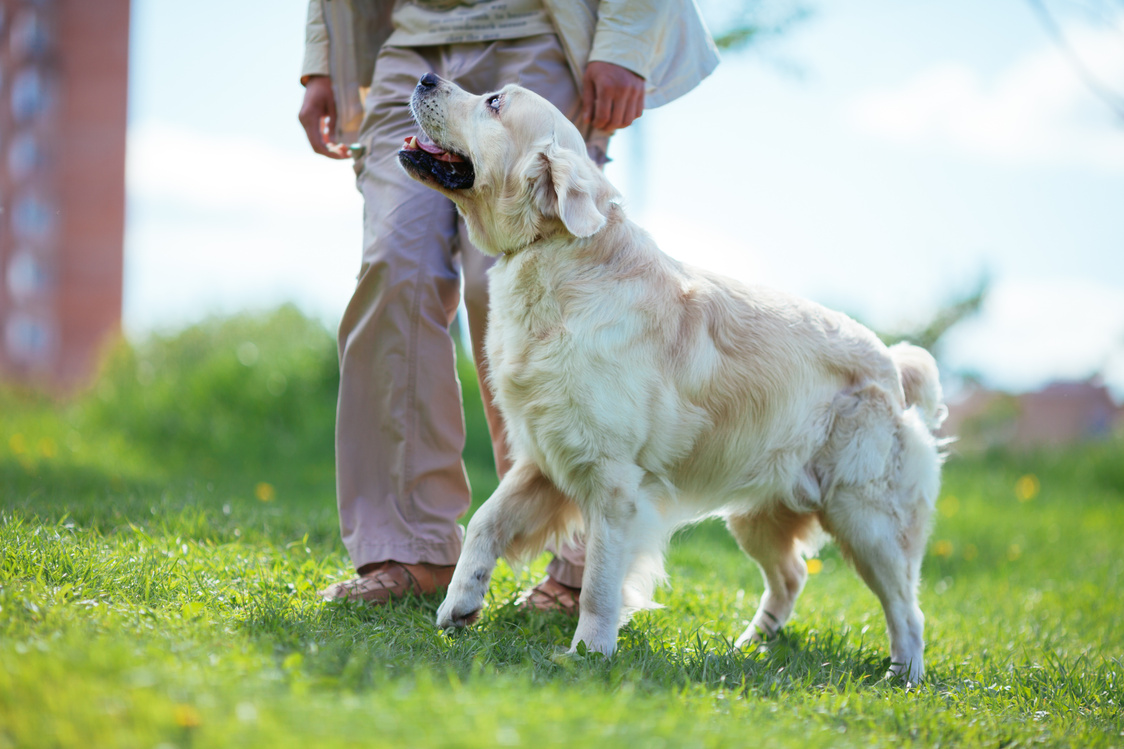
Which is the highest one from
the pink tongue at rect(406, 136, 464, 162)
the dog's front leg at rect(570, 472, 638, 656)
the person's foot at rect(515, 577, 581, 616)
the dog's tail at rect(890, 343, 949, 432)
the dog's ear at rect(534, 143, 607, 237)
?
the pink tongue at rect(406, 136, 464, 162)

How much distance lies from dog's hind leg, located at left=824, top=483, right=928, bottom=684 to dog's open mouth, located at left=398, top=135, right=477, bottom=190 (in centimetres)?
177

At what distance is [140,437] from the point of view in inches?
325

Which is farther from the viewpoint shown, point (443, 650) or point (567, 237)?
point (567, 237)

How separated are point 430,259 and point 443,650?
1.34 meters

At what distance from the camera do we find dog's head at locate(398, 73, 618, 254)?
2.91m

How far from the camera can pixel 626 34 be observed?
314 cm

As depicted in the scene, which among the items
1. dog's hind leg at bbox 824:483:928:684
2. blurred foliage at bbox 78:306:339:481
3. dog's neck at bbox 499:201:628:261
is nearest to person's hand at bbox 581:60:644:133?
dog's neck at bbox 499:201:628:261

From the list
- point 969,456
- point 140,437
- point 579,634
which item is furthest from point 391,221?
point 969,456

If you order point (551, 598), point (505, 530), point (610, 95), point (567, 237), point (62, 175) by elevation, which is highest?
point (610, 95)

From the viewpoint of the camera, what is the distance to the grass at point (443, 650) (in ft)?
5.38

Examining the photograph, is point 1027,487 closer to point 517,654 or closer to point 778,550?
point 778,550

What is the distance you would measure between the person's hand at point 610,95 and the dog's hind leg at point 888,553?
1.61m

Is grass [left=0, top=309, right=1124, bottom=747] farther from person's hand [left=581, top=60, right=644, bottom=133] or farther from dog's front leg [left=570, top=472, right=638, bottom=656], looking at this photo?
person's hand [left=581, top=60, right=644, bottom=133]

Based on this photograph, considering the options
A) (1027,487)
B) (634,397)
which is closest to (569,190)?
Result: (634,397)
